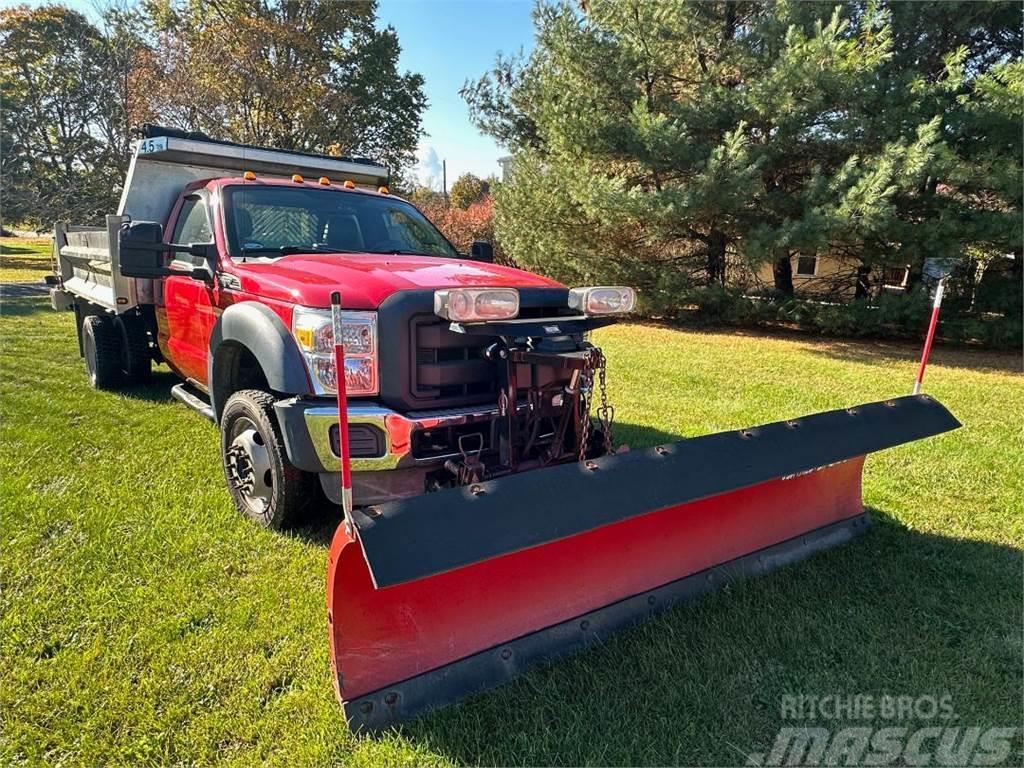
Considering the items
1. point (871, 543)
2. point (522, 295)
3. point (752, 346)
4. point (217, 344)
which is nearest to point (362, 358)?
point (522, 295)

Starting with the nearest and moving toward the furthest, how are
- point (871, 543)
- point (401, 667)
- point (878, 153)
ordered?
point (401, 667) → point (871, 543) → point (878, 153)

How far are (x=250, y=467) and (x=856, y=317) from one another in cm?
1173

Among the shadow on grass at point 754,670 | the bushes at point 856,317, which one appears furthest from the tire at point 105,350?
the bushes at point 856,317

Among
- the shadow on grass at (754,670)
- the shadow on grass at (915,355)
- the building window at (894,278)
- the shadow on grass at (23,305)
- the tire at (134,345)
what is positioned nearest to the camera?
the shadow on grass at (754,670)

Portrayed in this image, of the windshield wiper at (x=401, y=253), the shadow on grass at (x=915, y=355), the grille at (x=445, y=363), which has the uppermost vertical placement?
the windshield wiper at (x=401, y=253)

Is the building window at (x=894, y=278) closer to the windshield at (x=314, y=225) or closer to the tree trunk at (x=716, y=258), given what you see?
the tree trunk at (x=716, y=258)

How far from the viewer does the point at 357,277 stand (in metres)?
3.32

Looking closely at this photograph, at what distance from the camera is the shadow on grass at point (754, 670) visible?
7.37 feet

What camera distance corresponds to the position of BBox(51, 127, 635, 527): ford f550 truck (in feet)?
10.0

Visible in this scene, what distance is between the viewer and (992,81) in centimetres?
968

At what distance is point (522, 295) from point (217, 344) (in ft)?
6.24

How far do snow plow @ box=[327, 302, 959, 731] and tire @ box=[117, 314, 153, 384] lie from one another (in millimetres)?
4531

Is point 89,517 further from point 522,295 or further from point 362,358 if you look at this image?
point 522,295

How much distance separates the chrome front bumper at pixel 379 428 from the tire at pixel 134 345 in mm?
3960
